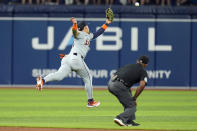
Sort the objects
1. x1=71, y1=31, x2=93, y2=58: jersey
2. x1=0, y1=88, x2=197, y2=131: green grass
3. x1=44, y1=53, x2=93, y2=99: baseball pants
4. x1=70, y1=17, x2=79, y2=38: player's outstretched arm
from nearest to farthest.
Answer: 1. x1=0, y1=88, x2=197, y2=131: green grass
2. x1=70, y1=17, x2=79, y2=38: player's outstretched arm
3. x1=44, y1=53, x2=93, y2=99: baseball pants
4. x1=71, y1=31, x2=93, y2=58: jersey

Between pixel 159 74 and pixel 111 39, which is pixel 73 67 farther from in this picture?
pixel 159 74

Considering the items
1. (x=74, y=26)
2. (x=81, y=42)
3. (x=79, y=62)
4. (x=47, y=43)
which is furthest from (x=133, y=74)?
(x=47, y=43)

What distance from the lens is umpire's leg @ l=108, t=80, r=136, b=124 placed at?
11.6 m

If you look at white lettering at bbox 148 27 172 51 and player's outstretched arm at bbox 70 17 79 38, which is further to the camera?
white lettering at bbox 148 27 172 51

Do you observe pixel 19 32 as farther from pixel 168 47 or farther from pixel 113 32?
pixel 168 47

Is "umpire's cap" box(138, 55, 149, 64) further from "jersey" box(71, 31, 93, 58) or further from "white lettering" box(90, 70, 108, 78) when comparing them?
"white lettering" box(90, 70, 108, 78)

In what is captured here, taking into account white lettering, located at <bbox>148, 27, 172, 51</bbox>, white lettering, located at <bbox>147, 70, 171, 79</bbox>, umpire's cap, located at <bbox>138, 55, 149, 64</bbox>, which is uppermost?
umpire's cap, located at <bbox>138, 55, 149, 64</bbox>

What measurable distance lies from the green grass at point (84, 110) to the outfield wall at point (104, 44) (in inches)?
50.6

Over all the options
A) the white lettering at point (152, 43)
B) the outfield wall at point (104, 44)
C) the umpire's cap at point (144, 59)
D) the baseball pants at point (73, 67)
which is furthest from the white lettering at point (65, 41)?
the umpire's cap at point (144, 59)

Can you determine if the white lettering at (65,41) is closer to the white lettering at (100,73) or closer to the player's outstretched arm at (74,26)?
the white lettering at (100,73)

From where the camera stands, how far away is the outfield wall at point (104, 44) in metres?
22.2

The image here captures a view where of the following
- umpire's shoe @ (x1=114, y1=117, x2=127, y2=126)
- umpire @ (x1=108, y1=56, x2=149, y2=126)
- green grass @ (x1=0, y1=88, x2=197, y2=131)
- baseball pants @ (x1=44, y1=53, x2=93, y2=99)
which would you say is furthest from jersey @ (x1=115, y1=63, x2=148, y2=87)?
baseball pants @ (x1=44, y1=53, x2=93, y2=99)

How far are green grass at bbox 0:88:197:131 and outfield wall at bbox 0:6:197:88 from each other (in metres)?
1.29

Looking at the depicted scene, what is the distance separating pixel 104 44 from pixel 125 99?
35.1ft
